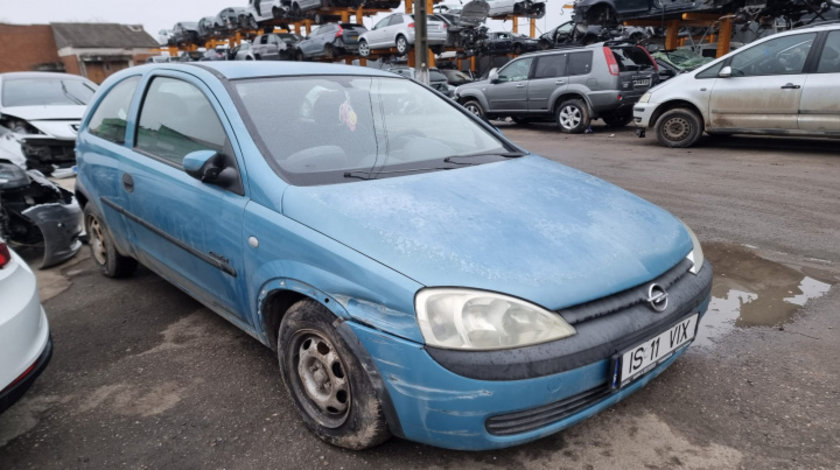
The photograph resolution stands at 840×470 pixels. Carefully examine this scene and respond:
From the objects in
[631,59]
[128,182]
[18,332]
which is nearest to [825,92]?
[631,59]

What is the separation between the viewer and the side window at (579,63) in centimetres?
1042

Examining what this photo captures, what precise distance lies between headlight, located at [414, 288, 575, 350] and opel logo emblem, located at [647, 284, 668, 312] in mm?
388

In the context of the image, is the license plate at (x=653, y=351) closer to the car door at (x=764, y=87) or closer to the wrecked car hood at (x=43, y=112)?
the car door at (x=764, y=87)

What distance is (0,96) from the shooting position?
7938 mm

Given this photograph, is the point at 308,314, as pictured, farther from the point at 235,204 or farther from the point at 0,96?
the point at 0,96

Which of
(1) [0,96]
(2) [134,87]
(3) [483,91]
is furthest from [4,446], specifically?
(3) [483,91]

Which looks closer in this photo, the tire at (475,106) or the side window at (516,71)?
the side window at (516,71)

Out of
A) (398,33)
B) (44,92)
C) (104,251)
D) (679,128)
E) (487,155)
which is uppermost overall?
(398,33)

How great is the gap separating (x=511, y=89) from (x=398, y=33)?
8573 millimetres

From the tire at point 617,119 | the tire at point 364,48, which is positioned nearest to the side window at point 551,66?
the tire at point 617,119

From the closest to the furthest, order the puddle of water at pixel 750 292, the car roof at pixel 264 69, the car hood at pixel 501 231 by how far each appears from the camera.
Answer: the car hood at pixel 501 231, the car roof at pixel 264 69, the puddle of water at pixel 750 292

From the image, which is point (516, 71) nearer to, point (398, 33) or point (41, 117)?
point (398, 33)

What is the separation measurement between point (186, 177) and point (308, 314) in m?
1.11

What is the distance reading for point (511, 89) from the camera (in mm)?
11773
